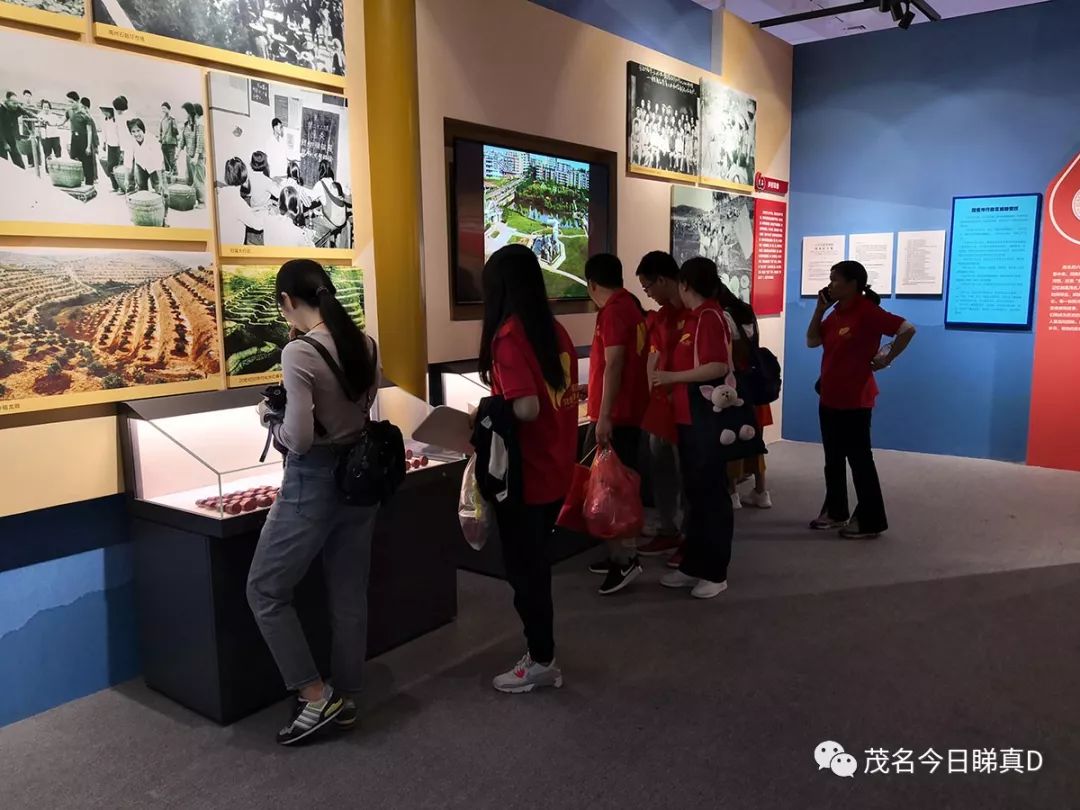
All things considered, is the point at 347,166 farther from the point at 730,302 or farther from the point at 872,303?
the point at 872,303

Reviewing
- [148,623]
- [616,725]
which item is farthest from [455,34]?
[616,725]

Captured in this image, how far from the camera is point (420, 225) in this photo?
13.2ft

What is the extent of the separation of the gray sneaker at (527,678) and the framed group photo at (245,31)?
2.48m

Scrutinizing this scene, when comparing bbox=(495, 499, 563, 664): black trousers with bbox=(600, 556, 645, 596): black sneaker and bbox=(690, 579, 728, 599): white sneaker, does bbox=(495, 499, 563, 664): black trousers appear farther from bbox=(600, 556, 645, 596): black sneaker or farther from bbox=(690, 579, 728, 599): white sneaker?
bbox=(690, 579, 728, 599): white sneaker

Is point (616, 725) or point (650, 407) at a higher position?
point (650, 407)

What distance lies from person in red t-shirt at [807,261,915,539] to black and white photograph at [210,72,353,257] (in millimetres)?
2595

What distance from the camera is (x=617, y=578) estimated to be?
3.86 m

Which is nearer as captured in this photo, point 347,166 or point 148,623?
point 148,623

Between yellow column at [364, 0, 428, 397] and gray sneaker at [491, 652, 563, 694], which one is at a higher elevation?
yellow column at [364, 0, 428, 397]

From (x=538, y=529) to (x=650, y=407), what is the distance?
1.49 metres

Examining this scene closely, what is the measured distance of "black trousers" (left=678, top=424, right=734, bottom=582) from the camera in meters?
3.64

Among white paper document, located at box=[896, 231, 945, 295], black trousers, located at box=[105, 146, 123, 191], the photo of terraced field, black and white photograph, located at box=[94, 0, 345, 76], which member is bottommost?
the photo of terraced field

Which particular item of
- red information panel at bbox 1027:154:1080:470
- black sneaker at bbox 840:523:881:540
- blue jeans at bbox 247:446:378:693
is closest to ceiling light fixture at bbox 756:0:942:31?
red information panel at bbox 1027:154:1080:470

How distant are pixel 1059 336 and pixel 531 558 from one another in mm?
5342
